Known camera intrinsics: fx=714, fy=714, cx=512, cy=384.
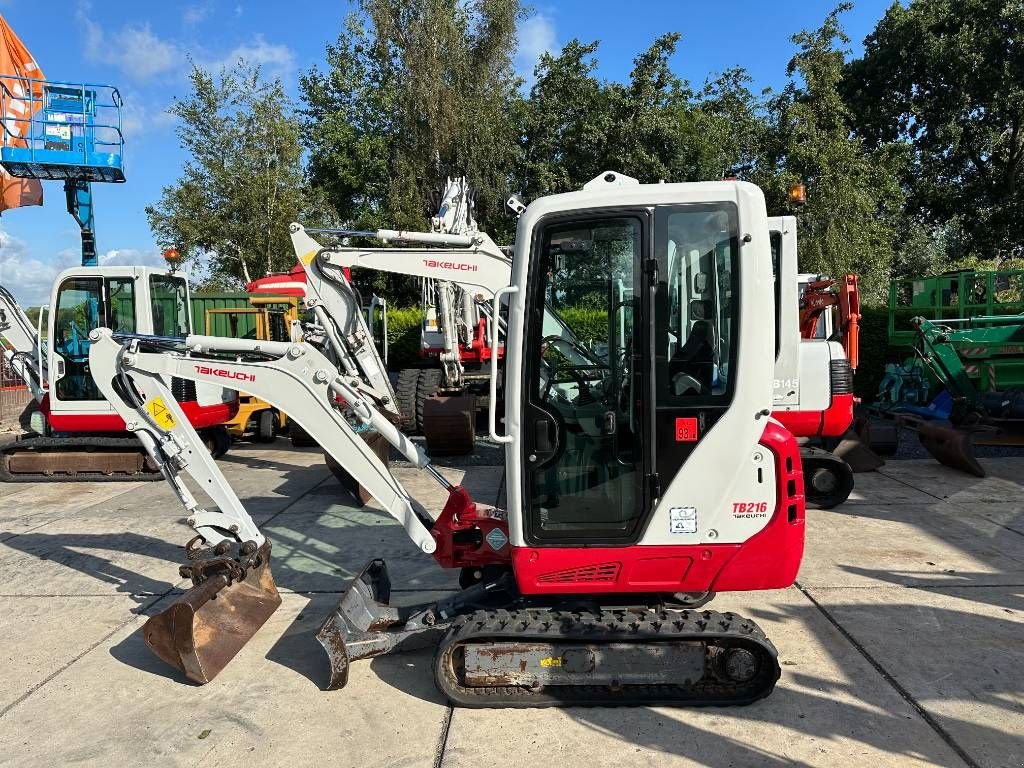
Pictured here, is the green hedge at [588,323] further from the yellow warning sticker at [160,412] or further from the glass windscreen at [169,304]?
Result: the glass windscreen at [169,304]

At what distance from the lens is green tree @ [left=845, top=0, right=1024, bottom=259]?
1883 cm

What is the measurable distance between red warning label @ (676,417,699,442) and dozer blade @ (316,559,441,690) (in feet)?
5.58

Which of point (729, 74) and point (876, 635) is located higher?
point (729, 74)

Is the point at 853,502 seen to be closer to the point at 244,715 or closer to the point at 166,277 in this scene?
the point at 244,715

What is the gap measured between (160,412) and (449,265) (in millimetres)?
2745

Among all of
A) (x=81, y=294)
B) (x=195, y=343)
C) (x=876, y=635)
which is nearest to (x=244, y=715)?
(x=195, y=343)

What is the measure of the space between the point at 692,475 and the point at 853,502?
4.90 metres

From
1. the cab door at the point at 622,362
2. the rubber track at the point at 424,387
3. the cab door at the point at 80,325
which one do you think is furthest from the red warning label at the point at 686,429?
the cab door at the point at 80,325

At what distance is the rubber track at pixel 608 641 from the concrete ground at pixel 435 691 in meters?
0.06

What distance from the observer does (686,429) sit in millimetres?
3318

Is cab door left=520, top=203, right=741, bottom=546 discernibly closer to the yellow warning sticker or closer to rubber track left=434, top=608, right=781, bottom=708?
rubber track left=434, top=608, right=781, bottom=708

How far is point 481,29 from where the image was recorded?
25.3m

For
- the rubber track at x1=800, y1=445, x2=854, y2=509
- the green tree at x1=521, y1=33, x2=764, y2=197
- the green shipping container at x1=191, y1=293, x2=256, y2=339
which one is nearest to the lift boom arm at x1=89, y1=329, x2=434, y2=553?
the rubber track at x1=800, y1=445, x2=854, y2=509

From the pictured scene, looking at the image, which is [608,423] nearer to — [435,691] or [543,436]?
[543,436]
